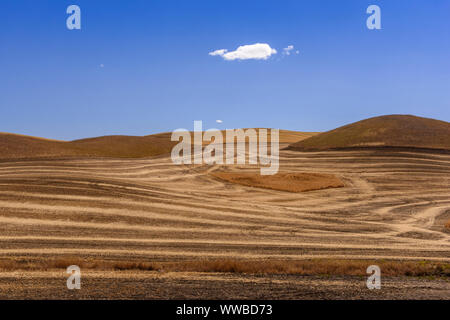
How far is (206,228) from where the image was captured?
922 inches

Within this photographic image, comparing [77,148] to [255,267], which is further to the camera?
[77,148]

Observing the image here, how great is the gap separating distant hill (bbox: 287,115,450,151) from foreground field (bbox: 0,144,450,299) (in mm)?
11824

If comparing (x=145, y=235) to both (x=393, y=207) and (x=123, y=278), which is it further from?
(x=393, y=207)

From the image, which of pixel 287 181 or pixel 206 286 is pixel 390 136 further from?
pixel 206 286

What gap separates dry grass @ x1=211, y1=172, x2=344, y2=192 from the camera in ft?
132

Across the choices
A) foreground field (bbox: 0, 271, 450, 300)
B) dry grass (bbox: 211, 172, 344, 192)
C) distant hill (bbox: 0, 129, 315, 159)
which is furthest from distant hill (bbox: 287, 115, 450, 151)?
foreground field (bbox: 0, 271, 450, 300)

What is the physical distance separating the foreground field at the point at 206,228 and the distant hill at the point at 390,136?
38.8ft

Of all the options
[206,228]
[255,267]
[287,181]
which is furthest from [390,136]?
[255,267]

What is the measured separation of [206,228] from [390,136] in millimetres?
46403

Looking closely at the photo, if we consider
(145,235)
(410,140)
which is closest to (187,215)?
(145,235)

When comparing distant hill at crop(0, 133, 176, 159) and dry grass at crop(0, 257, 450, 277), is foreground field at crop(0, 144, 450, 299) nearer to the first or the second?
dry grass at crop(0, 257, 450, 277)

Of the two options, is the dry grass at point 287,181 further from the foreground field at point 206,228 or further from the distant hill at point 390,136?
the distant hill at point 390,136

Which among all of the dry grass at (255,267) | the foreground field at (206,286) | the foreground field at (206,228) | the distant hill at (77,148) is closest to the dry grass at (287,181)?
the foreground field at (206,228)

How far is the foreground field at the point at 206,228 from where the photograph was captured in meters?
11.9
